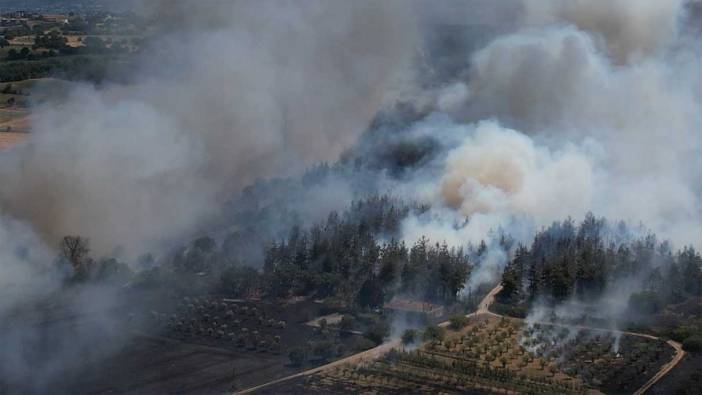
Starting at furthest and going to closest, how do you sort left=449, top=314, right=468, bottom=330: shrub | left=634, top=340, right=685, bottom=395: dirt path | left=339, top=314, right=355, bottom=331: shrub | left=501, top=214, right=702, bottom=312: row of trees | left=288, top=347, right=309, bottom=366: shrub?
left=501, top=214, right=702, bottom=312: row of trees, left=449, top=314, right=468, bottom=330: shrub, left=339, top=314, right=355, bottom=331: shrub, left=288, top=347, right=309, bottom=366: shrub, left=634, top=340, right=685, bottom=395: dirt path

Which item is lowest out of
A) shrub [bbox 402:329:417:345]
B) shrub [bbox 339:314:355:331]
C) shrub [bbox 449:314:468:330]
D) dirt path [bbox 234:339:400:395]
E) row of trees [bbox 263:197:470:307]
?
dirt path [bbox 234:339:400:395]

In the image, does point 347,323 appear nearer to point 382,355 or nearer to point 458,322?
point 382,355

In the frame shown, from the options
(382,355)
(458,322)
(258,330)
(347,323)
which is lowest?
(382,355)

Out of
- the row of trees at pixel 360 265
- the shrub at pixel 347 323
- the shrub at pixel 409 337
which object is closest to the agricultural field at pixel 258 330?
the shrub at pixel 347 323

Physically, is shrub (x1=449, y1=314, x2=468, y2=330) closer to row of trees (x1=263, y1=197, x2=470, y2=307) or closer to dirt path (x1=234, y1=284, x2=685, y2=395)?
dirt path (x1=234, y1=284, x2=685, y2=395)

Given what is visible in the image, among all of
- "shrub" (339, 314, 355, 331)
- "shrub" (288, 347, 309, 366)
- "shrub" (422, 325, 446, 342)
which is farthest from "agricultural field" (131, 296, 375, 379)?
"shrub" (422, 325, 446, 342)

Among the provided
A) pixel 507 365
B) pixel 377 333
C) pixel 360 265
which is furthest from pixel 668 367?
pixel 360 265

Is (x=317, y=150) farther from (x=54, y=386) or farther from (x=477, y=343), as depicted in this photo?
(x=54, y=386)

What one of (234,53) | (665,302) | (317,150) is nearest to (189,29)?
(234,53)
